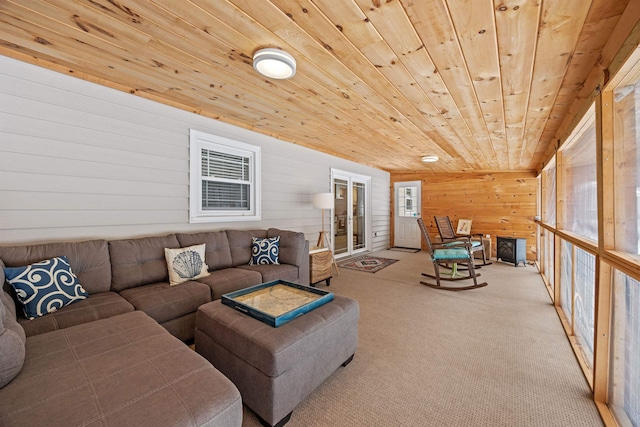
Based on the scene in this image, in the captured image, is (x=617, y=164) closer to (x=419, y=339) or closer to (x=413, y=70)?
(x=413, y=70)

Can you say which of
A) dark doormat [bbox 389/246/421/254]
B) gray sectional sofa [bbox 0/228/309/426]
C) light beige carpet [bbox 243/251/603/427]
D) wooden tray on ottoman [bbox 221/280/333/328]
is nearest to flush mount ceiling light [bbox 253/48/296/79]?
wooden tray on ottoman [bbox 221/280/333/328]

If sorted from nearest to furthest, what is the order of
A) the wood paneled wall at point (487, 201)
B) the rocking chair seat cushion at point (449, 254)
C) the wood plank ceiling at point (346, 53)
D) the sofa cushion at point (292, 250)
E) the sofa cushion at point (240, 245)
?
1. the wood plank ceiling at point (346, 53)
2. the sofa cushion at point (240, 245)
3. the sofa cushion at point (292, 250)
4. the rocking chair seat cushion at point (449, 254)
5. the wood paneled wall at point (487, 201)

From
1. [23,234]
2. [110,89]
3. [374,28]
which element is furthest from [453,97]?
[23,234]

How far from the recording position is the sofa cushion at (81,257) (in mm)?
1923

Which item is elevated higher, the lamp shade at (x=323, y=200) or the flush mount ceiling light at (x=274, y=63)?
the flush mount ceiling light at (x=274, y=63)

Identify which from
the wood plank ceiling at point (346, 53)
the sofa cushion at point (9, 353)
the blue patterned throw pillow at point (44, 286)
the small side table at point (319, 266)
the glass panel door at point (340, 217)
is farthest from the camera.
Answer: the glass panel door at point (340, 217)

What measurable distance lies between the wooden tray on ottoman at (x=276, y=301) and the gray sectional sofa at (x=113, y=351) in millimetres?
425

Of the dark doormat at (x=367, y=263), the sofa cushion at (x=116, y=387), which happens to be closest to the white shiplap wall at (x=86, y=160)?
the sofa cushion at (x=116, y=387)

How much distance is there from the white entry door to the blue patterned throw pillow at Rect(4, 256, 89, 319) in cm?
694

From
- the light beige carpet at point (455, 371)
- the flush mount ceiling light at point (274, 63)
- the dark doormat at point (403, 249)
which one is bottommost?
the light beige carpet at point (455, 371)

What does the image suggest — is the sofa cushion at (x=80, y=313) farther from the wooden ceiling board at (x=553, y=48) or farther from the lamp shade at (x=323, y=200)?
the wooden ceiling board at (x=553, y=48)

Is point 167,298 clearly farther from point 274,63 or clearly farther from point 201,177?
point 274,63

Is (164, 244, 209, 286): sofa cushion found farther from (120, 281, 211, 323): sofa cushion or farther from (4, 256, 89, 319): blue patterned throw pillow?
(4, 256, 89, 319): blue patterned throw pillow

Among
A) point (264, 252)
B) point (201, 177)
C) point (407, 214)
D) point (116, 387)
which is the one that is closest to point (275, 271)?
point (264, 252)
